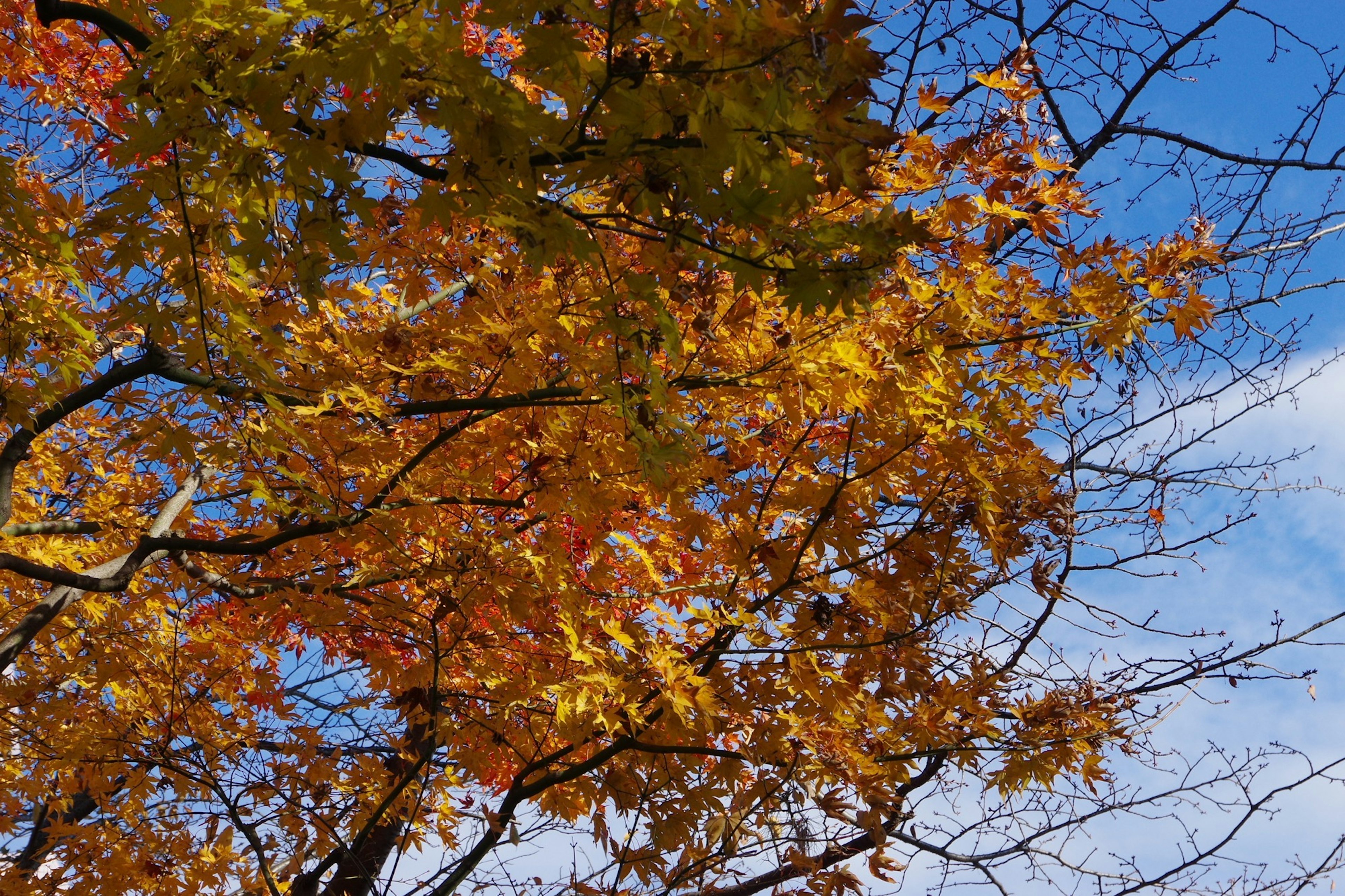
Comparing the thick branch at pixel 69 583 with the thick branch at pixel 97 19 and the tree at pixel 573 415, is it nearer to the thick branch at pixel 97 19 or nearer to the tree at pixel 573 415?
the tree at pixel 573 415

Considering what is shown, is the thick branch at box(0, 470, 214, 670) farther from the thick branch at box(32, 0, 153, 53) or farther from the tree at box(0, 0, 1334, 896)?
the thick branch at box(32, 0, 153, 53)

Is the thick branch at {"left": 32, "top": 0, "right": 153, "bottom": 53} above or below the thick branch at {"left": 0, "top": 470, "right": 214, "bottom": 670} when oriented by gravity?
above

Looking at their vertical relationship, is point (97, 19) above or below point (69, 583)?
above

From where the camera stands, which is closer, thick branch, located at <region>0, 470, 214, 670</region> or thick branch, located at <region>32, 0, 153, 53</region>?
thick branch, located at <region>32, 0, 153, 53</region>

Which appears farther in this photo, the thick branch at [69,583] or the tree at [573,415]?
the thick branch at [69,583]

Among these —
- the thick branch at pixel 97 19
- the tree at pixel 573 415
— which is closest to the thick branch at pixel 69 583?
the tree at pixel 573 415

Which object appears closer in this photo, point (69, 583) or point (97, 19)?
point (97, 19)

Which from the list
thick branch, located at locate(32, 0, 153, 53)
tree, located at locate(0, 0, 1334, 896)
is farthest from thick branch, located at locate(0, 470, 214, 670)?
thick branch, located at locate(32, 0, 153, 53)

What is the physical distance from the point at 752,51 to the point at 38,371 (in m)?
3.92

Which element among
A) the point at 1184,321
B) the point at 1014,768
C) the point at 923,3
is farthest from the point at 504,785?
the point at 923,3

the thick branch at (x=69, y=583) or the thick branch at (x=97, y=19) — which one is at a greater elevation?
the thick branch at (x=97, y=19)

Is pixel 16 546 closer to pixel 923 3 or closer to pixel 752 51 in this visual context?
pixel 752 51

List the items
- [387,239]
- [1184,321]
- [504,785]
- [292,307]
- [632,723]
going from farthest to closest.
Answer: [504,785]
[387,239]
[292,307]
[1184,321]
[632,723]

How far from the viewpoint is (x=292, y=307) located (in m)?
4.06
